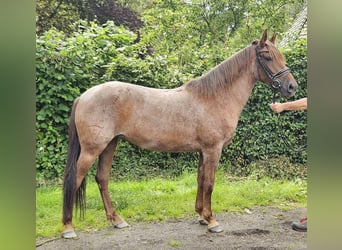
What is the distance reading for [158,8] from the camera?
10.2ft

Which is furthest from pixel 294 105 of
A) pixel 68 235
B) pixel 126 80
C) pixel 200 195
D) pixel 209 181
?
pixel 68 235

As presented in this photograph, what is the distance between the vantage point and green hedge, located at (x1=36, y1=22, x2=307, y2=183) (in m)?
2.92

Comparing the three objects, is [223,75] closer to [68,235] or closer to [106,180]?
[106,180]

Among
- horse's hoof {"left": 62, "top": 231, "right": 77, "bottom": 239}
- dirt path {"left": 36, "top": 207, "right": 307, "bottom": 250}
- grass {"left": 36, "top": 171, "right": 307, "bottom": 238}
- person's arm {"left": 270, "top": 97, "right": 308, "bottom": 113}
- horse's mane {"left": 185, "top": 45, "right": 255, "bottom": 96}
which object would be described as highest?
horse's mane {"left": 185, "top": 45, "right": 255, "bottom": 96}

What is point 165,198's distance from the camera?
3.00 metres

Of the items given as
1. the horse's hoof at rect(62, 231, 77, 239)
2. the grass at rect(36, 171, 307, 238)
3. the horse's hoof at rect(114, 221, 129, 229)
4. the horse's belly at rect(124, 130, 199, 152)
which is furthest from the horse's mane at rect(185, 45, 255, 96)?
the horse's hoof at rect(62, 231, 77, 239)

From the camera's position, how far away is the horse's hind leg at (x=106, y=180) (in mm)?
2713

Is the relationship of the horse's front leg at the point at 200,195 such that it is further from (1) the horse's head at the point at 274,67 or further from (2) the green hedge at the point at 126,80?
(1) the horse's head at the point at 274,67

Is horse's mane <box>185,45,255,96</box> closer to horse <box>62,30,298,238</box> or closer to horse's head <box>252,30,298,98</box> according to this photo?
horse <box>62,30,298,238</box>

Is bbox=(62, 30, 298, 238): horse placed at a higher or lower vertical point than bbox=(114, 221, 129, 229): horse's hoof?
higher

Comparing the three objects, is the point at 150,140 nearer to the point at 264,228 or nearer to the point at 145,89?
the point at 145,89

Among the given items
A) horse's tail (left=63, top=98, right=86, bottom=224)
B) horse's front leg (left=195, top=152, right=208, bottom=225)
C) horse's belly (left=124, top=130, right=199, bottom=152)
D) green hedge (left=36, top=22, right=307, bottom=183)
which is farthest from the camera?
green hedge (left=36, top=22, right=307, bottom=183)

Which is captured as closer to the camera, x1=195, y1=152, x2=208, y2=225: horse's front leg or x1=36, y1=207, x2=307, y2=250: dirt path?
x1=36, y1=207, x2=307, y2=250: dirt path

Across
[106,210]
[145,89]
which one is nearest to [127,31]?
[145,89]
